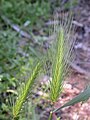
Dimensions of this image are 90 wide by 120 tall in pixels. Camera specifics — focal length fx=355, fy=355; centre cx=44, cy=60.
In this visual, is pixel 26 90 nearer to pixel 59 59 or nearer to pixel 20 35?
pixel 59 59

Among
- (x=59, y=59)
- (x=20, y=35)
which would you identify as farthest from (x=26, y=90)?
(x=20, y=35)

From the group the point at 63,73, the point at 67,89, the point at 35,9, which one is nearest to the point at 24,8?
the point at 35,9

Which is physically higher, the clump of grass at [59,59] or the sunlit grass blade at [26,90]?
the clump of grass at [59,59]

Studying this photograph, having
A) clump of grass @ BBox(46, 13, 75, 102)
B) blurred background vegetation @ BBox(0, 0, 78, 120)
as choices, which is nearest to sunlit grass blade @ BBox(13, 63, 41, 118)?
clump of grass @ BBox(46, 13, 75, 102)

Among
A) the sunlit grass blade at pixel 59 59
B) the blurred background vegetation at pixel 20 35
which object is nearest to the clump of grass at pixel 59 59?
the sunlit grass blade at pixel 59 59

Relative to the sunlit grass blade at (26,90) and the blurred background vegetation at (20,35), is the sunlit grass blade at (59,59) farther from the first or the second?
the blurred background vegetation at (20,35)

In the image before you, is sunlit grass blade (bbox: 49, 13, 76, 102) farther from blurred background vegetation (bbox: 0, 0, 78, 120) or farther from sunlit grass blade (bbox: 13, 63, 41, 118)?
blurred background vegetation (bbox: 0, 0, 78, 120)

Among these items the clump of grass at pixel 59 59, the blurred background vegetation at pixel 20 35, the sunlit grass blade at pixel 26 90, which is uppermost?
the clump of grass at pixel 59 59

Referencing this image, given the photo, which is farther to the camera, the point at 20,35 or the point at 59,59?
the point at 20,35

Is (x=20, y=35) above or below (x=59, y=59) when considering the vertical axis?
below
